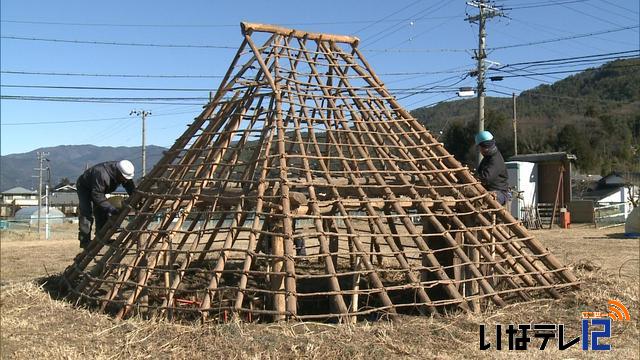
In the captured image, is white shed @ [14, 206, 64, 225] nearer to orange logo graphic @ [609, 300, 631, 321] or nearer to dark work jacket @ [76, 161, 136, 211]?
dark work jacket @ [76, 161, 136, 211]

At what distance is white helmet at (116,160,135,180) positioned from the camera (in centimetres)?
804

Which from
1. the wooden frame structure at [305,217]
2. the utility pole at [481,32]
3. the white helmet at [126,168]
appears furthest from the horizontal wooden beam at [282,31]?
the utility pole at [481,32]

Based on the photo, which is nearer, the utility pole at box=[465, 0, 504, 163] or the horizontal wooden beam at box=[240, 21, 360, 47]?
the horizontal wooden beam at box=[240, 21, 360, 47]

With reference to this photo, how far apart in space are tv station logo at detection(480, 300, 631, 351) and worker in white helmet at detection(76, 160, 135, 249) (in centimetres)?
494

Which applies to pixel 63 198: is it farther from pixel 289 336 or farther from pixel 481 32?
pixel 289 336

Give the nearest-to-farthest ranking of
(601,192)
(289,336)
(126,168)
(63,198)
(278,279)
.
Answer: (289,336) < (278,279) < (126,168) < (601,192) < (63,198)

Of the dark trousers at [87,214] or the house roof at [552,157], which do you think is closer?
the dark trousers at [87,214]

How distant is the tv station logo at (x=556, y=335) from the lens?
5.38m

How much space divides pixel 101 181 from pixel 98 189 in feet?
0.37

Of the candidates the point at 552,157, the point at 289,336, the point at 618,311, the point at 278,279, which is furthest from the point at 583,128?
the point at 289,336

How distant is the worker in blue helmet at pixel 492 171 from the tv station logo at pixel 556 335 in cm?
208

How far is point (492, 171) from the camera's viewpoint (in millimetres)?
7812

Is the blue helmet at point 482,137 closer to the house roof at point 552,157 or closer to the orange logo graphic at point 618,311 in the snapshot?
the orange logo graphic at point 618,311

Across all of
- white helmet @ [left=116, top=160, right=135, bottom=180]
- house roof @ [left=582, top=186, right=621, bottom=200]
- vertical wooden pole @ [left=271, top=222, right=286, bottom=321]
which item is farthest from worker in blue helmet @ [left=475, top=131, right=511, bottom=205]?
house roof @ [left=582, top=186, right=621, bottom=200]
